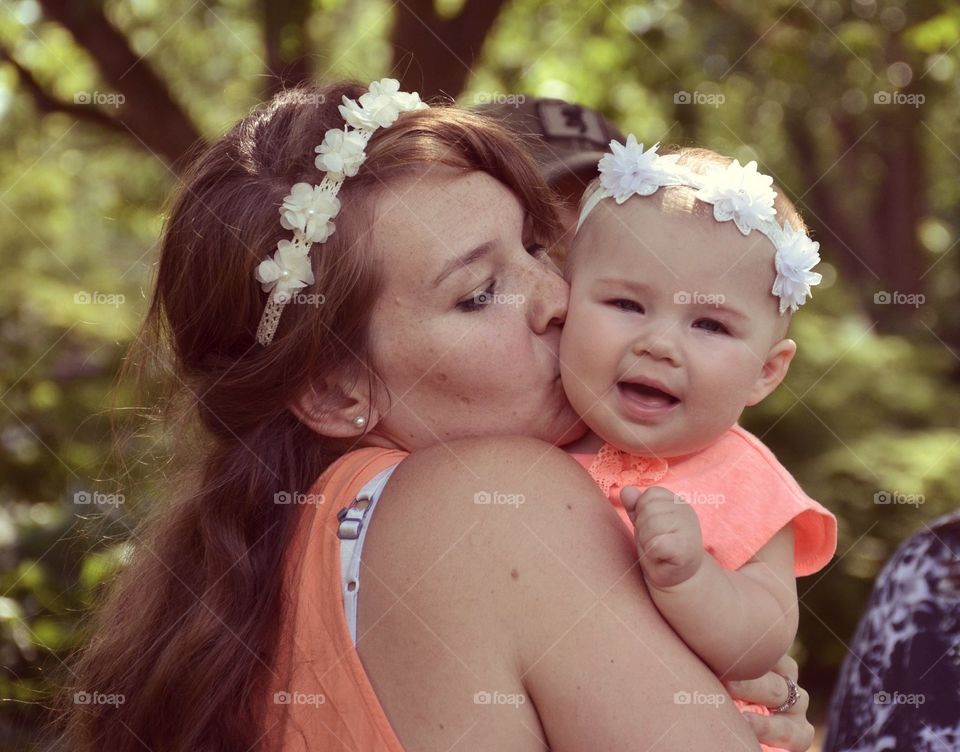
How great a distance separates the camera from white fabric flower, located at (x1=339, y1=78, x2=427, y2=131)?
2111 millimetres

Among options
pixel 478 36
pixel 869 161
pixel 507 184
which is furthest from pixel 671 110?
pixel 869 161

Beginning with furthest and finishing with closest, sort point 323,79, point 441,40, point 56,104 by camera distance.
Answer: point 56,104, point 441,40, point 323,79

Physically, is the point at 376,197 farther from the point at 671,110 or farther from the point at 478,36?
the point at 671,110

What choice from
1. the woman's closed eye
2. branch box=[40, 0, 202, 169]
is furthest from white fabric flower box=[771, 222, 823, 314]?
branch box=[40, 0, 202, 169]

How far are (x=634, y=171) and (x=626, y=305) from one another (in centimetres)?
25

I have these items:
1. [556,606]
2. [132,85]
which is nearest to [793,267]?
[556,606]

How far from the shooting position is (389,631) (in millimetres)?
1759

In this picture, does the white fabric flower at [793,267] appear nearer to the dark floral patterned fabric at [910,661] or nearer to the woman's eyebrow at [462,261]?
the woman's eyebrow at [462,261]

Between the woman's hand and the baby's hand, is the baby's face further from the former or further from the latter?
the woman's hand

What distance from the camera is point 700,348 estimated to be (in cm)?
193

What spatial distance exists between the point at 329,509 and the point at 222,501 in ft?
1.03

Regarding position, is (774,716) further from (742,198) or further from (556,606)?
(742,198)

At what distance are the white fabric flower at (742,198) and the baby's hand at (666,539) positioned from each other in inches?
20.3

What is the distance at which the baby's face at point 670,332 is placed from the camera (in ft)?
6.34
